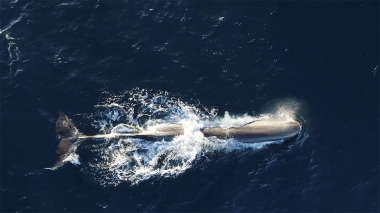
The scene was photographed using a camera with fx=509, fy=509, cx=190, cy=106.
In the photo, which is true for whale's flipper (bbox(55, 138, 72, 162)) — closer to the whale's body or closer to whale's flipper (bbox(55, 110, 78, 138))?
the whale's body

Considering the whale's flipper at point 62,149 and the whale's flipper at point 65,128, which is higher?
the whale's flipper at point 65,128

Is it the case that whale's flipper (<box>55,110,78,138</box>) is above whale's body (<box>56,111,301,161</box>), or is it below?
above

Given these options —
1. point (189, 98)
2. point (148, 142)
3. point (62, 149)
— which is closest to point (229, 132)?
point (189, 98)

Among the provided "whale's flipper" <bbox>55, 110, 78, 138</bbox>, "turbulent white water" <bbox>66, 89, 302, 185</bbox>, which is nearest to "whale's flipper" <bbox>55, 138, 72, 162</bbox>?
"whale's flipper" <bbox>55, 110, 78, 138</bbox>

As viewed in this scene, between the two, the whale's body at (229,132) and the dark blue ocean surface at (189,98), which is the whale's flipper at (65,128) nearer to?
the whale's body at (229,132)

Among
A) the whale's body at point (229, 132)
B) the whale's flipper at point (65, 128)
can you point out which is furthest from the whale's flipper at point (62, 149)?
the whale's flipper at point (65, 128)

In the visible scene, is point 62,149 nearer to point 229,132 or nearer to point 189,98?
point 189,98

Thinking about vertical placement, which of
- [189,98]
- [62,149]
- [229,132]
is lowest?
[62,149]

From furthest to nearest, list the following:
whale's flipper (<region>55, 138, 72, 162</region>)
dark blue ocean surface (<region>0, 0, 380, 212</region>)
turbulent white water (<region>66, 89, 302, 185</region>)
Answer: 1. whale's flipper (<region>55, 138, 72, 162</region>)
2. turbulent white water (<region>66, 89, 302, 185</region>)
3. dark blue ocean surface (<region>0, 0, 380, 212</region>)
